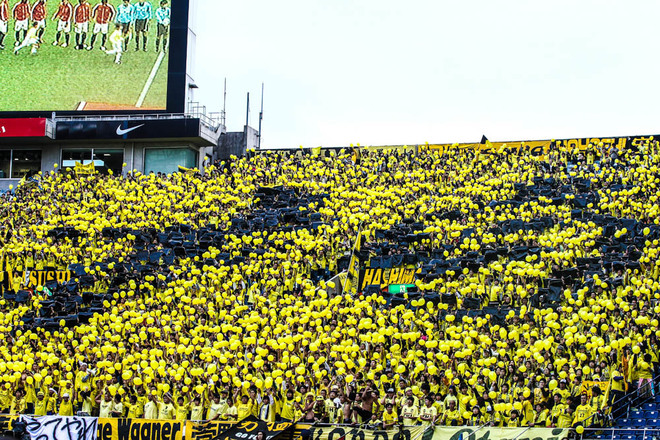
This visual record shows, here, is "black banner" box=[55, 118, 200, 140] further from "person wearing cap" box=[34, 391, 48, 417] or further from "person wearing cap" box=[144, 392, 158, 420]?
"person wearing cap" box=[144, 392, 158, 420]

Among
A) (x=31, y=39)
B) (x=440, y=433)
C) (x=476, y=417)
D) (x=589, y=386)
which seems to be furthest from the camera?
(x=31, y=39)

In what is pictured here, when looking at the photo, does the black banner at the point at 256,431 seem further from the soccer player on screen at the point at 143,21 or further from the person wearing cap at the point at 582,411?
the soccer player on screen at the point at 143,21

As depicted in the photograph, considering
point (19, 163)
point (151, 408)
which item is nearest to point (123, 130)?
point (19, 163)

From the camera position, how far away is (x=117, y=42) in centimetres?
3697

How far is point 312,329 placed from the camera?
20859mm

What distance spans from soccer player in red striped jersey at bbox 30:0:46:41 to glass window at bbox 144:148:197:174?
646 centimetres

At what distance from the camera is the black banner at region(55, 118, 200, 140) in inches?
1423

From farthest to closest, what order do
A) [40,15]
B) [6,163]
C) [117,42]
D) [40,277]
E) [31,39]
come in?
[6,163] < [40,15] < [31,39] < [117,42] < [40,277]

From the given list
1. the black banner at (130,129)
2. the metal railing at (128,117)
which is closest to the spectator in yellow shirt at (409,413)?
the black banner at (130,129)

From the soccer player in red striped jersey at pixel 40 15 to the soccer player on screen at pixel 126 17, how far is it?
3.23m

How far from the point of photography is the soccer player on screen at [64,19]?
3750cm

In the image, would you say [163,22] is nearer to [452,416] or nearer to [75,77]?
[75,77]

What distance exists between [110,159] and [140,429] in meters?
22.0

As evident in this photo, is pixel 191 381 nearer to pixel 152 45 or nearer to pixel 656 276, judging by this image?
pixel 656 276
